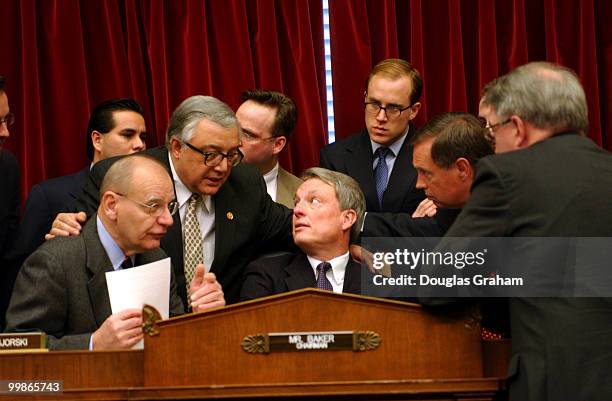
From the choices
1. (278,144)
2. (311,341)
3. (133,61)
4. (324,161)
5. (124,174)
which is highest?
(133,61)

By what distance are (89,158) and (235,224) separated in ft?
4.33

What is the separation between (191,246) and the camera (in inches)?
159

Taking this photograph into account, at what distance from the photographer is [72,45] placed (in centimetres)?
513

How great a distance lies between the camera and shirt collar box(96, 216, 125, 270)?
3.45m

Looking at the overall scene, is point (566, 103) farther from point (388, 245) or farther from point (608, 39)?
point (608, 39)

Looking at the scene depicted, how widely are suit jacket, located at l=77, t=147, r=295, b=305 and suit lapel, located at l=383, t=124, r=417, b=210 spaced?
0.57 metres

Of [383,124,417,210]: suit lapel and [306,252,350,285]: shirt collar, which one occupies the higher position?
[383,124,417,210]: suit lapel

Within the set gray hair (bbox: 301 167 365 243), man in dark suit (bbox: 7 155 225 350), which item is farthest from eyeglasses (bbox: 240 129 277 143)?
man in dark suit (bbox: 7 155 225 350)

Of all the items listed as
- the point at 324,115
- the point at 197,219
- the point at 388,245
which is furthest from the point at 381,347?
the point at 324,115

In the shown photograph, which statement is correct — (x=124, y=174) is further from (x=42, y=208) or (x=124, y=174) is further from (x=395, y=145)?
(x=395, y=145)

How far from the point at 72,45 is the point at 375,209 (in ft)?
5.83

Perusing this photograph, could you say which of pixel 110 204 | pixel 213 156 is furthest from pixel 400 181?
pixel 110 204

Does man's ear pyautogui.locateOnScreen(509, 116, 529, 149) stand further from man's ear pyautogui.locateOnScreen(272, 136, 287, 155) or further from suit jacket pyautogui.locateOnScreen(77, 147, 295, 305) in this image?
man's ear pyautogui.locateOnScreen(272, 136, 287, 155)

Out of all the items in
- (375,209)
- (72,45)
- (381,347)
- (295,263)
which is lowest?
(381,347)
